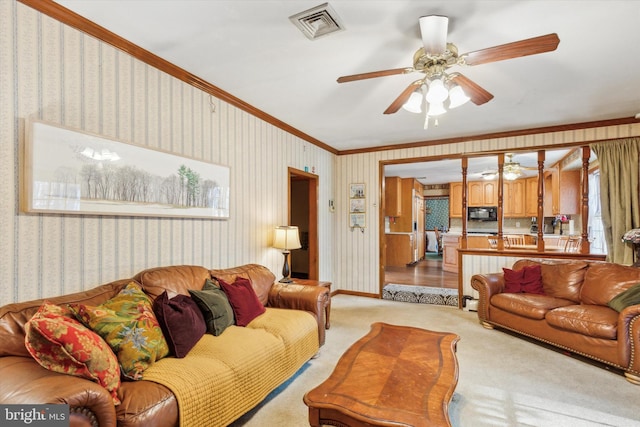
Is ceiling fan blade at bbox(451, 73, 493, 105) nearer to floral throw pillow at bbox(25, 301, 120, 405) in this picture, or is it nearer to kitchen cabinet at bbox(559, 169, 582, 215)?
floral throw pillow at bbox(25, 301, 120, 405)

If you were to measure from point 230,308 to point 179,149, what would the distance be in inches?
58.2

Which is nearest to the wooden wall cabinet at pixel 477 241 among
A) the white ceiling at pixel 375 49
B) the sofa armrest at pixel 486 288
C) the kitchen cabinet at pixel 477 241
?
the kitchen cabinet at pixel 477 241

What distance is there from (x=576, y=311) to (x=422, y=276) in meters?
3.79

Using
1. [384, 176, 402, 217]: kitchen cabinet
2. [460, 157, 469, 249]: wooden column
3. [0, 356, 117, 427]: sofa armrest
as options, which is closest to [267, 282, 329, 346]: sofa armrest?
[0, 356, 117, 427]: sofa armrest

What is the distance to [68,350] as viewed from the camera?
1397 millimetres

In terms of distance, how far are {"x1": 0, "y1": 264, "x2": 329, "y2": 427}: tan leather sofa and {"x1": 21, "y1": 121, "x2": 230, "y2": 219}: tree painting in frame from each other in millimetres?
544

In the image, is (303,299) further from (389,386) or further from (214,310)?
(389,386)

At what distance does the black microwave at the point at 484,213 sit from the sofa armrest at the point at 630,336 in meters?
6.39

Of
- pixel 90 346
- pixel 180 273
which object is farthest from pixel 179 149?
pixel 90 346

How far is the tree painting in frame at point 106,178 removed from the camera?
6.20 ft

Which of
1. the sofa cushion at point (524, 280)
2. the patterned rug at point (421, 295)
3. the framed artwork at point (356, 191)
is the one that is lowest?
the patterned rug at point (421, 295)

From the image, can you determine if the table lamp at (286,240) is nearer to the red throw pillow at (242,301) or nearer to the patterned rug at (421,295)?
the red throw pillow at (242,301)

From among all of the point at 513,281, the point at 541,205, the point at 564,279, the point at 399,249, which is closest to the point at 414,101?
the point at 513,281

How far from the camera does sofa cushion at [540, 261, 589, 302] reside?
3562mm
